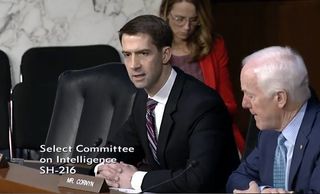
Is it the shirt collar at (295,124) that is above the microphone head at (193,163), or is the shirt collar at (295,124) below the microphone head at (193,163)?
above

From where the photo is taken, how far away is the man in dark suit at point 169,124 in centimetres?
297

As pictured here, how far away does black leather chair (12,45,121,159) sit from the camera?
15.1 feet

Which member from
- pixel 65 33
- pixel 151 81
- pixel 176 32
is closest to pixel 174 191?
pixel 151 81

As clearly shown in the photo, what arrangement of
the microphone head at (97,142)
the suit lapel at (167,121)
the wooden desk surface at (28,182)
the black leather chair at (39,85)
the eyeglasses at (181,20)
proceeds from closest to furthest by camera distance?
the wooden desk surface at (28,182) → the suit lapel at (167,121) → the microphone head at (97,142) → the eyeglasses at (181,20) → the black leather chair at (39,85)

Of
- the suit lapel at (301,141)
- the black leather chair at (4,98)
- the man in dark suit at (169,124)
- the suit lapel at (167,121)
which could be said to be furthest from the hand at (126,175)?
the black leather chair at (4,98)

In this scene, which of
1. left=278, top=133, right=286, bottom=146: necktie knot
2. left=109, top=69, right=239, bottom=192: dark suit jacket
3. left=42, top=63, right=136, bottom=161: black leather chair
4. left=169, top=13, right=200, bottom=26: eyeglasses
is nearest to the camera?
left=278, top=133, right=286, bottom=146: necktie knot

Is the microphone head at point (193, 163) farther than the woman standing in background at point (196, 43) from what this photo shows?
No

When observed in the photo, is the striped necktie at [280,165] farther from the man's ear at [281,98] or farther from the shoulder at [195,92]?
the shoulder at [195,92]

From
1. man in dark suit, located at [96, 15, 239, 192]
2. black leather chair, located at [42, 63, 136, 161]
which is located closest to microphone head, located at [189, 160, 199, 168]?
man in dark suit, located at [96, 15, 239, 192]

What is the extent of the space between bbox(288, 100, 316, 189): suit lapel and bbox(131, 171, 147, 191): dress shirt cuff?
1.82 ft

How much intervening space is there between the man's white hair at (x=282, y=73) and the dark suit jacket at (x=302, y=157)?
0.24ft

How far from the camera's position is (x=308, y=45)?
5.77 m

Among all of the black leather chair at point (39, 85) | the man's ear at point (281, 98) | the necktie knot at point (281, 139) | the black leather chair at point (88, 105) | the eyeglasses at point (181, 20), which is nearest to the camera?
the man's ear at point (281, 98)

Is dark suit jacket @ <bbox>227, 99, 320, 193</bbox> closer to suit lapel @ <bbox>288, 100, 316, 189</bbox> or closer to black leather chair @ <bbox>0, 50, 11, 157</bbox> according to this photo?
suit lapel @ <bbox>288, 100, 316, 189</bbox>
